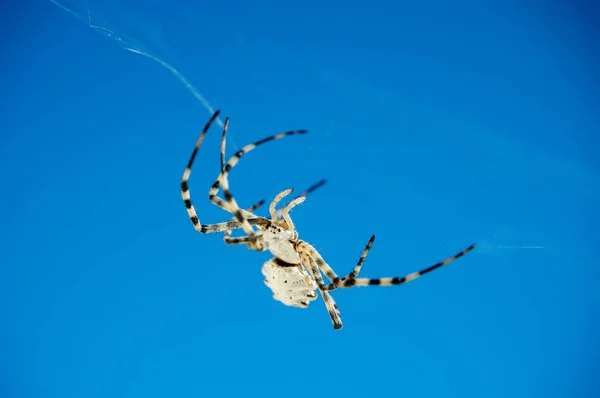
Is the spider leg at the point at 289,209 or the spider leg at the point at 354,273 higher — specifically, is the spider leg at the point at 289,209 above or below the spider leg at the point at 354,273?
above

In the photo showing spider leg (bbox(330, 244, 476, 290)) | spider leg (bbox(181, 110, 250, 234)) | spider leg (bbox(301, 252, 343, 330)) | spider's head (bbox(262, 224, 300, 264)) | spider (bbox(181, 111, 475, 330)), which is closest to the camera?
spider leg (bbox(330, 244, 476, 290))

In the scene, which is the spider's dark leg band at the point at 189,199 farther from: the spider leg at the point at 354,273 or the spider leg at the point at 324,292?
the spider leg at the point at 354,273

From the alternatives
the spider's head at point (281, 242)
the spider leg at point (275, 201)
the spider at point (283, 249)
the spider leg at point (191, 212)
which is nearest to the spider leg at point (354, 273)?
the spider at point (283, 249)

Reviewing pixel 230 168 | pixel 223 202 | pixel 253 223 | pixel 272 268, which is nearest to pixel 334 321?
→ pixel 272 268

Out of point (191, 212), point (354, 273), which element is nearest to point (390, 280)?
point (354, 273)

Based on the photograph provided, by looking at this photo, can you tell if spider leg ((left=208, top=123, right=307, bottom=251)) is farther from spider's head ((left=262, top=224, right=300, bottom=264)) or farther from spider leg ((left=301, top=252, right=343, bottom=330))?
spider leg ((left=301, top=252, right=343, bottom=330))

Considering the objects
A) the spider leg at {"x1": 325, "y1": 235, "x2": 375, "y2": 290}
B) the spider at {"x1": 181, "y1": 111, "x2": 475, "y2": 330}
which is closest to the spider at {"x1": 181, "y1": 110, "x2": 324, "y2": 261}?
the spider at {"x1": 181, "y1": 111, "x2": 475, "y2": 330}

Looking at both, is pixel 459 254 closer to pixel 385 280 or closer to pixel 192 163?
pixel 385 280

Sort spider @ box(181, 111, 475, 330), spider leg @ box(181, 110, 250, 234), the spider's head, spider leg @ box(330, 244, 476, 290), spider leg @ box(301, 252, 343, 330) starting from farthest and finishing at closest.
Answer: spider leg @ box(301, 252, 343, 330) → spider leg @ box(181, 110, 250, 234) → the spider's head → spider @ box(181, 111, 475, 330) → spider leg @ box(330, 244, 476, 290)
